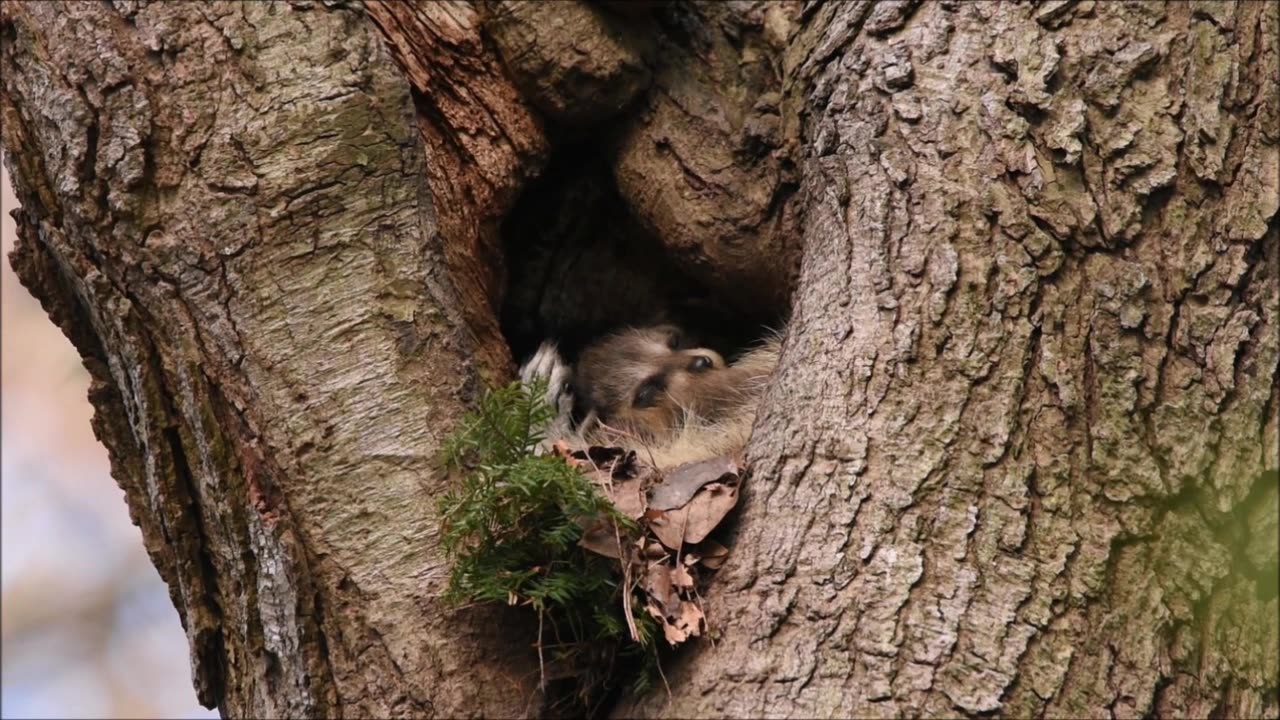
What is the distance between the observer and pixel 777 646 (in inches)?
104

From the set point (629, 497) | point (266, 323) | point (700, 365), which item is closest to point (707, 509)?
point (629, 497)

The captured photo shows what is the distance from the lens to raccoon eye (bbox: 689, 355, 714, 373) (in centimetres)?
480

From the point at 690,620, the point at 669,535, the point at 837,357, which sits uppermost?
the point at 837,357

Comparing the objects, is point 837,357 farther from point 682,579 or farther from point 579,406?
point 579,406

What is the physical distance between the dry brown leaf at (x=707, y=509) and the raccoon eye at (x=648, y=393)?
5.86 feet

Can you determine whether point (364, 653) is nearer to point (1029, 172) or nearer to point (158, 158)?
point (158, 158)

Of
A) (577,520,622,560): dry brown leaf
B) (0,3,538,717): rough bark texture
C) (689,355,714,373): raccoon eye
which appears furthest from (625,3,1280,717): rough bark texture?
(689,355,714,373): raccoon eye

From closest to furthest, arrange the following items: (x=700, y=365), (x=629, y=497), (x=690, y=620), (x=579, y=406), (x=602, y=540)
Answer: (x=690, y=620) → (x=602, y=540) → (x=629, y=497) → (x=700, y=365) → (x=579, y=406)

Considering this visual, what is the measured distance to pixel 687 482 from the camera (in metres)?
3.07

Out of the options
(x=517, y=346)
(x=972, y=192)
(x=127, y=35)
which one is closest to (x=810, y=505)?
(x=972, y=192)

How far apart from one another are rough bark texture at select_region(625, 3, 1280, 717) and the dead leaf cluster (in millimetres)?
74

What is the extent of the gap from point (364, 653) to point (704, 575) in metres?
0.73

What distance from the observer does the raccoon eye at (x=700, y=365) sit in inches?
189

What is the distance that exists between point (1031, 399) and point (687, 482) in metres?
0.76
